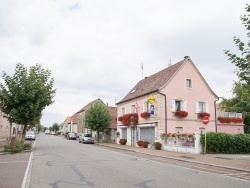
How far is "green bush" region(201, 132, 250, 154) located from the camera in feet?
77.9

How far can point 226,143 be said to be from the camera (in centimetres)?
2461

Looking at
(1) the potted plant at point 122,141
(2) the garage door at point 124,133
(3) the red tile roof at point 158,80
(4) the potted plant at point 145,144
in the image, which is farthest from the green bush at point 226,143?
(2) the garage door at point 124,133

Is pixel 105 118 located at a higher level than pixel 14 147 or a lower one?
higher

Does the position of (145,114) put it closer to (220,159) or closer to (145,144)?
(145,144)

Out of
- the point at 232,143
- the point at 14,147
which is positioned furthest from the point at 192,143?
the point at 14,147

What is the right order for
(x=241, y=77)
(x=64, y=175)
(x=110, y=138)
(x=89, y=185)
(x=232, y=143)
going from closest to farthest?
(x=89, y=185) < (x=64, y=175) < (x=241, y=77) < (x=232, y=143) < (x=110, y=138)

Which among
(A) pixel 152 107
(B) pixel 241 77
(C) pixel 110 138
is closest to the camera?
(B) pixel 241 77

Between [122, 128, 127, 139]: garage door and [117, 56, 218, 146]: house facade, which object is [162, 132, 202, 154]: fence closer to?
[117, 56, 218, 146]: house facade

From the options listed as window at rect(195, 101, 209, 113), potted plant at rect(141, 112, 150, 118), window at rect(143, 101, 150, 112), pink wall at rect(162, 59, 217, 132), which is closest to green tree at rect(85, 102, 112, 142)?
window at rect(143, 101, 150, 112)

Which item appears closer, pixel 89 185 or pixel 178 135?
pixel 89 185

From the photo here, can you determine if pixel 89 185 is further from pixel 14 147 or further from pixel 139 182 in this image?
pixel 14 147

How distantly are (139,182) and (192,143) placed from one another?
15055 mm

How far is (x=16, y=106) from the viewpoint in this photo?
1089 inches

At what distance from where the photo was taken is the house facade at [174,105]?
97.2 feet
